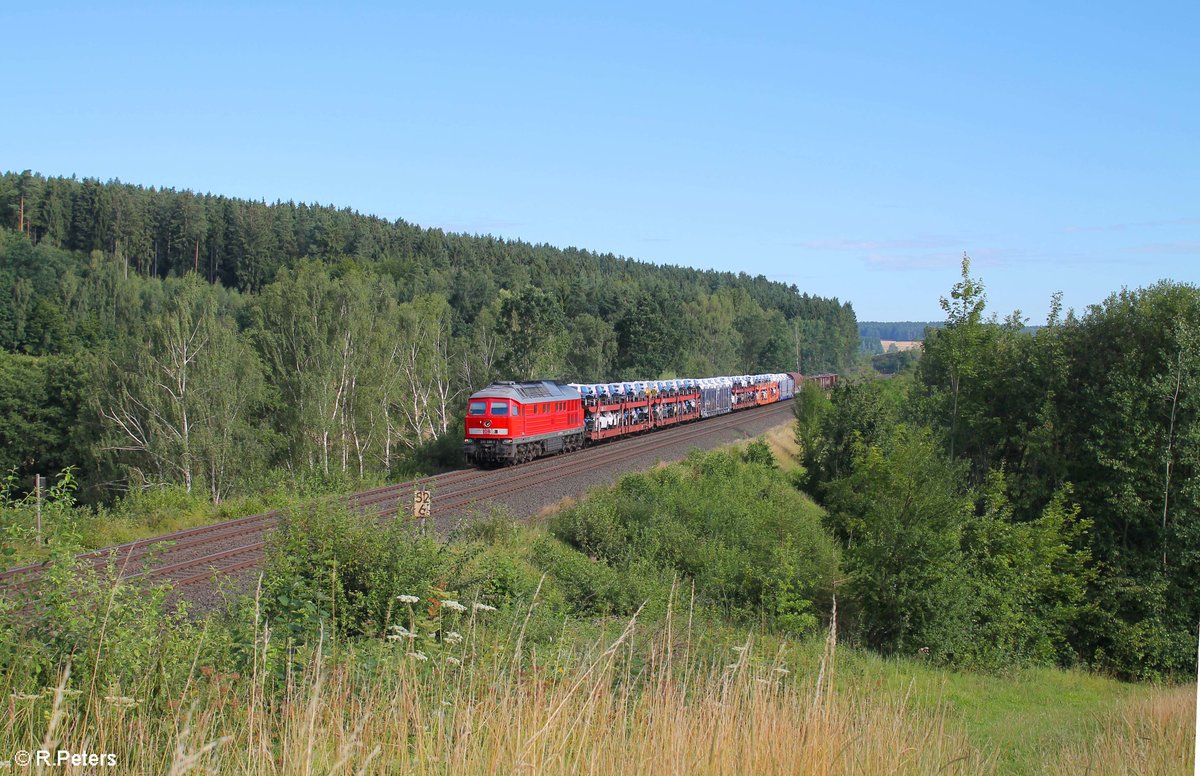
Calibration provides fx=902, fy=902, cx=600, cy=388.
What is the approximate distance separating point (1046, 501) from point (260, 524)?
2506cm

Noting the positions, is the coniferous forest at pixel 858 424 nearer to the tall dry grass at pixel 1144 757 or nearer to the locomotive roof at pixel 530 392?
the locomotive roof at pixel 530 392

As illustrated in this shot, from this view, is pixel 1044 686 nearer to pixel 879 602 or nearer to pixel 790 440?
pixel 879 602

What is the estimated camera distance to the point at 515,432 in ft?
110

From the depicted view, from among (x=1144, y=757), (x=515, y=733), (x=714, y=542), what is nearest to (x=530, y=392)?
(x=714, y=542)

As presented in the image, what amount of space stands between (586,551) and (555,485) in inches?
272

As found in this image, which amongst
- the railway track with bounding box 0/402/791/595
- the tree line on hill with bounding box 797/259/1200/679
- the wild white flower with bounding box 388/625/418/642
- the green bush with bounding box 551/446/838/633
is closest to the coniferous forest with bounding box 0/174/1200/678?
the tree line on hill with bounding box 797/259/1200/679

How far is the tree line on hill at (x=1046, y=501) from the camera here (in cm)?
2338

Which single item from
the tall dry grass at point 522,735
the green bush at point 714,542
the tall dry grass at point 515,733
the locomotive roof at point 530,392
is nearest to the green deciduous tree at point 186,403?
the locomotive roof at point 530,392

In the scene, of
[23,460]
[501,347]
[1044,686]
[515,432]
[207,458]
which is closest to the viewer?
[1044,686]

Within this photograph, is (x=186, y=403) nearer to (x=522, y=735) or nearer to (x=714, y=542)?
(x=714, y=542)

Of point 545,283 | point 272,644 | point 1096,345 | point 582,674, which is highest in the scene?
point 545,283

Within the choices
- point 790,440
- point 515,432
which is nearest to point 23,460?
point 515,432

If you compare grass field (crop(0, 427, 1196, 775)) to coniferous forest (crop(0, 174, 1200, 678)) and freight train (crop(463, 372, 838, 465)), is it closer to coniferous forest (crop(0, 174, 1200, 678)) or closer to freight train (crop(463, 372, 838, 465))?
coniferous forest (crop(0, 174, 1200, 678))

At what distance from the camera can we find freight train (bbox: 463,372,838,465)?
110 feet
